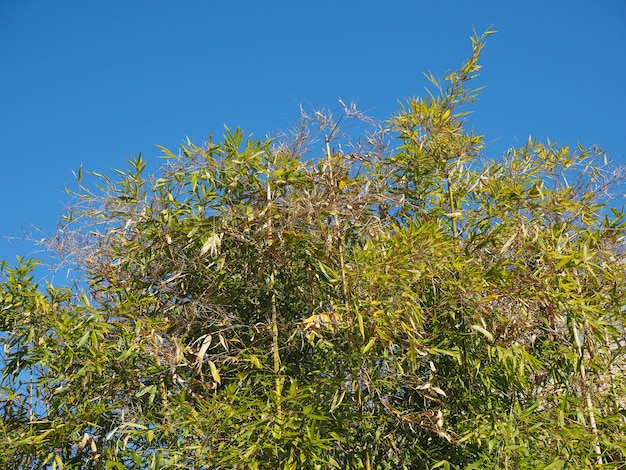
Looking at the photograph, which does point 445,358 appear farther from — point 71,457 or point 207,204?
point 71,457

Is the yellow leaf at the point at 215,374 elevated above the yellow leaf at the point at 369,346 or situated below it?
below

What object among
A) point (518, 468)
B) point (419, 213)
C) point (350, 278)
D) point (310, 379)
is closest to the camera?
point (518, 468)

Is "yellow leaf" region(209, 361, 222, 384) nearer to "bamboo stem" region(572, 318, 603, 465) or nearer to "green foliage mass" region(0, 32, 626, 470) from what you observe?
"green foliage mass" region(0, 32, 626, 470)

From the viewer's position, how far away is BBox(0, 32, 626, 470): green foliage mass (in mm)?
3465

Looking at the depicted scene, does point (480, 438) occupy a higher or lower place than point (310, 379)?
lower

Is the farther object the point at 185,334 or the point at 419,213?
the point at 419,213

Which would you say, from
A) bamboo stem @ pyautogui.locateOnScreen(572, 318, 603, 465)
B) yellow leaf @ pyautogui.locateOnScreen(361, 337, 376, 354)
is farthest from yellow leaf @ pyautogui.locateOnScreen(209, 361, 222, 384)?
bamboo stem @ pyautogui.locateOnScreen(572, 318, 603, 465)

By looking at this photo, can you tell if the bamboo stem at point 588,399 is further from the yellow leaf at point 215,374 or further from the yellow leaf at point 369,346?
the yellow leaf at point 215,374

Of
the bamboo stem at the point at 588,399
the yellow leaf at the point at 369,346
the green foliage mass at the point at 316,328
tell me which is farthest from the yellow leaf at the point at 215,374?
the bamboo stem at the point at 588,399

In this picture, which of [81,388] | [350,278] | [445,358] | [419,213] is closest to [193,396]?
[81,388]

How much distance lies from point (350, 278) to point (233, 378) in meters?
0.76

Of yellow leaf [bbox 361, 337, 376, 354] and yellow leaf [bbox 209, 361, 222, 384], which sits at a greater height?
yellow leaf [bbox 361, 337, 376, 354]

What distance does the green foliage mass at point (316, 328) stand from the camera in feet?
11.4

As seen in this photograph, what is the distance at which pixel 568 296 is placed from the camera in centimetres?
365
